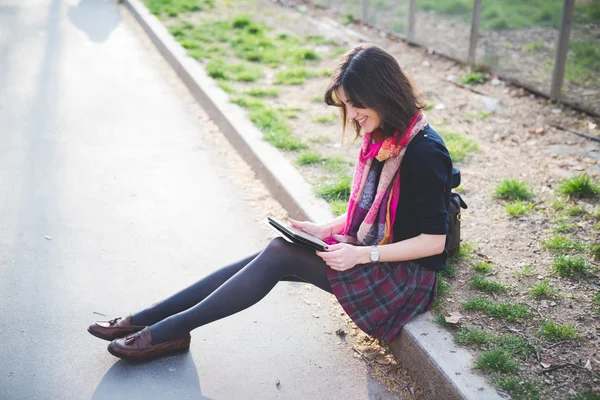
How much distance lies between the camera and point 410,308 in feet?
11.2

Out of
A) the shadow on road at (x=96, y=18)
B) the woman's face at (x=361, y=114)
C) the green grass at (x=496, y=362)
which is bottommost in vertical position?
the shadow on road at (x=96, y=18)

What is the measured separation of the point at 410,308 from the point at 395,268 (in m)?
0.23

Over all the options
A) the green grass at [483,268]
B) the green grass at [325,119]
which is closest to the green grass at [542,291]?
the green grass at [483,268]

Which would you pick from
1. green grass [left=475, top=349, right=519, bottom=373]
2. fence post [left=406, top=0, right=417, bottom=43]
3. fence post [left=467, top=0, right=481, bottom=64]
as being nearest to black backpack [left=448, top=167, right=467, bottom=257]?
green grass [left=475, top=349, right=519, bottom=373]

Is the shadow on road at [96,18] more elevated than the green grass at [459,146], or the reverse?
the green grass at [459,146]

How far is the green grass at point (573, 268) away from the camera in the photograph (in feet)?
12.8

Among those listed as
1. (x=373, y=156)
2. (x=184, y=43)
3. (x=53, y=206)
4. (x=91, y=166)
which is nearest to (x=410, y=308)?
(x=373, y=156)

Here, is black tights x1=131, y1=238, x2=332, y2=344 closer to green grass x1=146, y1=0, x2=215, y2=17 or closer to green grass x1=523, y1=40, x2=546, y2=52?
green grass x1=523, y1=40, x2=546, y2=52

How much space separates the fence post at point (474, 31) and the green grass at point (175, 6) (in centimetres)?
512

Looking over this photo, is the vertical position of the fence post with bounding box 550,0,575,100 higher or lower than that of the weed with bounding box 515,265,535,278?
higher

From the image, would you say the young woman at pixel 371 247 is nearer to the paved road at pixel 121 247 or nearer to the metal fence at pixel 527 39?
the paved road at pixel 121 247

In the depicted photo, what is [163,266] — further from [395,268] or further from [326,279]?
[395,268]

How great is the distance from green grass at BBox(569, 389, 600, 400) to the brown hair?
53.9 inches

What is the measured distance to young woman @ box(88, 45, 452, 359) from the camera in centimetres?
319
